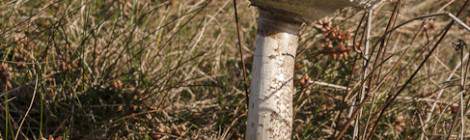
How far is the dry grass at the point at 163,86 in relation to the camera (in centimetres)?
245

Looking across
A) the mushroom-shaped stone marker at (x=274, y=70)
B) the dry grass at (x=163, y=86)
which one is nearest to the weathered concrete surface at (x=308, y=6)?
the mushroom-shaped stone marker at (x=274, y=70)

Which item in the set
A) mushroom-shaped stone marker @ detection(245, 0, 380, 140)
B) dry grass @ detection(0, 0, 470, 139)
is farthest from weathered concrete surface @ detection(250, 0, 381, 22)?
dry grass @ detection(0, 0, 470, 139)

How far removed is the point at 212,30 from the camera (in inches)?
134

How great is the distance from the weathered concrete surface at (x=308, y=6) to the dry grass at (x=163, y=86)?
0.39 m

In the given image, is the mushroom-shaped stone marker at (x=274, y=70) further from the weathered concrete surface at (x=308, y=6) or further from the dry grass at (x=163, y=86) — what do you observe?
the dry grass at (x=163, y=86)

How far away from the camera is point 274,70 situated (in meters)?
1.95

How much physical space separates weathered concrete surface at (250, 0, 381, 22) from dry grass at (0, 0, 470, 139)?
1.29ft

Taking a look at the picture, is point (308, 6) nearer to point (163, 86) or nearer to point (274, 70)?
point (274, 70)

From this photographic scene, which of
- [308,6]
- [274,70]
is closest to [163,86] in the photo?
[274,70]

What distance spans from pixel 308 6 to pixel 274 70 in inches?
9.6

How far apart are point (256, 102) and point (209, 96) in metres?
0.89

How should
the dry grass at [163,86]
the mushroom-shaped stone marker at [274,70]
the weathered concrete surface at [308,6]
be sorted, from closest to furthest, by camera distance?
the weathered concrete surface at [308,6]
the mushroom-shaped stone marker at [274,70]
the dry grass at [163,86]

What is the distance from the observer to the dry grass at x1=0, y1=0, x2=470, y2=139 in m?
2.45

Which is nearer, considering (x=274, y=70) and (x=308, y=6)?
(x=308, y=6)
